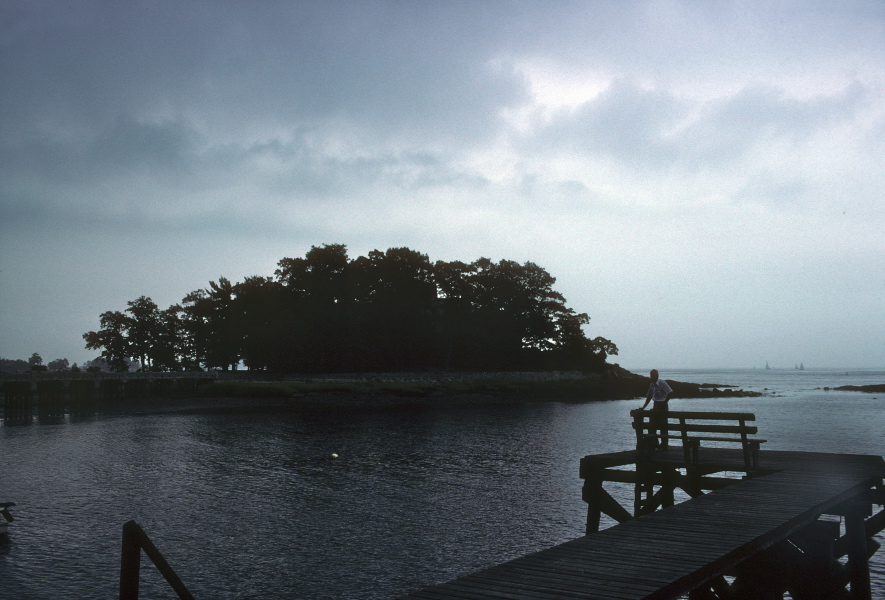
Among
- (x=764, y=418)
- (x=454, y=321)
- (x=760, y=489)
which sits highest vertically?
(x=454, y=321)

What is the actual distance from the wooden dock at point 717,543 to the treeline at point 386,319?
7518cm

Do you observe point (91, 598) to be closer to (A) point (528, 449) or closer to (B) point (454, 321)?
(A) point (528, 449)

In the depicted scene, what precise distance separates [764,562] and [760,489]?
279 centimetres

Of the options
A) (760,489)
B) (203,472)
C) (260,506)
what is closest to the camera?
(760,489)

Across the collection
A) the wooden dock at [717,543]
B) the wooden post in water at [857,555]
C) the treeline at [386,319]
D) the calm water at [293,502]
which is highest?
the treeline at [386,319]

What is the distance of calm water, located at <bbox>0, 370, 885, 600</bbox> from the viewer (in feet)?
44.5

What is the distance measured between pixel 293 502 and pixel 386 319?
69.5m

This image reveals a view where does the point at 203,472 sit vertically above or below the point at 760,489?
below

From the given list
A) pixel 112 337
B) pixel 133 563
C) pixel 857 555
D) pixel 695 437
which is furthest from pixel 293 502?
pixel 112 337

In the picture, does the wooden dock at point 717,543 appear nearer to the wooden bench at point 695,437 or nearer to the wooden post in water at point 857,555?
the wooden post in water at point 857,555

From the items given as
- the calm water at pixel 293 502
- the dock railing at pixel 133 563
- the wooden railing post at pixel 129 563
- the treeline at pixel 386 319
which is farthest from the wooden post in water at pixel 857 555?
the treeline at pixel 386 319

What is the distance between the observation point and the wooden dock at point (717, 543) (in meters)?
6.33

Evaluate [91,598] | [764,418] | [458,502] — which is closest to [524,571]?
[91,598]

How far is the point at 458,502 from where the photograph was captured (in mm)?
20234
